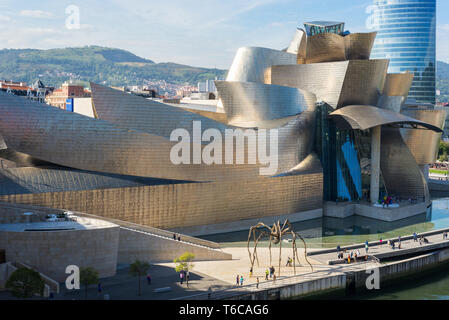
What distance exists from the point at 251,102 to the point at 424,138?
19280 mm

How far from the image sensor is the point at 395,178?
143 feet

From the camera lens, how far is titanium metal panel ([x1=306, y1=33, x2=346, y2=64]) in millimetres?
41469

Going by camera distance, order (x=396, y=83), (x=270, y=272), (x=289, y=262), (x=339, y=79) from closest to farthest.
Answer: (x=270, y=272), (x=289, y=262), (x=339, y=79), (x=396, y=83)

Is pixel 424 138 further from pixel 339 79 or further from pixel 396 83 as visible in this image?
pixel 339 79

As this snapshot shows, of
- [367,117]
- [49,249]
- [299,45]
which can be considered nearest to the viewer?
[49,249]

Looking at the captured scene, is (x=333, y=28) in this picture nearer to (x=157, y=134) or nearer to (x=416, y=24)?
(x=157, y=134)

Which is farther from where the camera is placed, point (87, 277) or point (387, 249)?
point (387, 249)

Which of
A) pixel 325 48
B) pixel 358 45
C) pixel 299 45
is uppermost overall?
pixel 299 45

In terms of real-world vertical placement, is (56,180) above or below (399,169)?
above

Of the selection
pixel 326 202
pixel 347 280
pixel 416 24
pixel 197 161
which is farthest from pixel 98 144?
pixel 416 24

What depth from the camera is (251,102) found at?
119 feet

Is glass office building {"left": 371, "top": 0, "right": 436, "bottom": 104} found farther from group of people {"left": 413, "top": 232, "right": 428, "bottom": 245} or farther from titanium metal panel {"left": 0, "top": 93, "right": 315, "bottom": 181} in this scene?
A: titanium metal panel {"left": 0, "top": 93, "right": 315, "bottom": 181}

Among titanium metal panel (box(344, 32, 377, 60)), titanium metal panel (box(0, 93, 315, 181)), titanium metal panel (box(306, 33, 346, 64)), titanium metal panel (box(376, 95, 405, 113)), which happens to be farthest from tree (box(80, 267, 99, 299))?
titanium metal panel (box(376, 95, 405, 113))

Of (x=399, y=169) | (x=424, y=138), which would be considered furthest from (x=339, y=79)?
(x=424, y=138)
